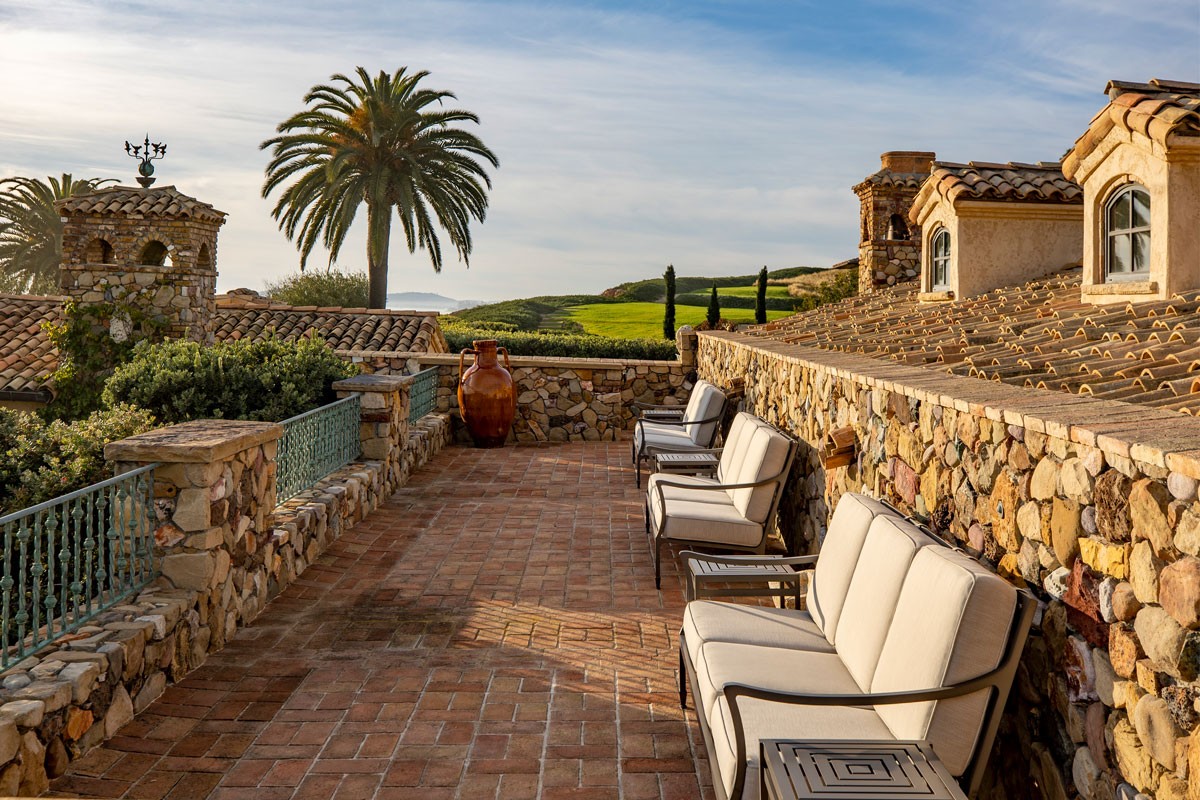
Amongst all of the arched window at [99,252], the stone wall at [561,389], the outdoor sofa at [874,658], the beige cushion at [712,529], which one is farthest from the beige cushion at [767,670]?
the arched window at [99,252]

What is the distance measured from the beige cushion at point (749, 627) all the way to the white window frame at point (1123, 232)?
4.28 meters

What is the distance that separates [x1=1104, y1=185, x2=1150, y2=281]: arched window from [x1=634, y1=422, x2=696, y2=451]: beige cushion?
12.5 feet

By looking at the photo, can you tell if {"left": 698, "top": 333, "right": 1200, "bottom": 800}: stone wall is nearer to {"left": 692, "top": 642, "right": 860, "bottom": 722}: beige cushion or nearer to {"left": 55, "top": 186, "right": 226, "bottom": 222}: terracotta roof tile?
{"left": 692, "top": 642, "right": 860, "bottom": 722}: beige cushion

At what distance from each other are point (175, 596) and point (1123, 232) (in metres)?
6.63

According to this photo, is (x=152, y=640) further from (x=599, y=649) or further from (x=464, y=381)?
(x=464, y=381)

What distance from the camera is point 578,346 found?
78.1 ft

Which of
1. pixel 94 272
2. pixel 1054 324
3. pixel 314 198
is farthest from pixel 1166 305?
pixel 314 198

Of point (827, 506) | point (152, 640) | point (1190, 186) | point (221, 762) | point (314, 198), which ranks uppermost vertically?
point (314, 198)

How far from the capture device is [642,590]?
19.4 feet

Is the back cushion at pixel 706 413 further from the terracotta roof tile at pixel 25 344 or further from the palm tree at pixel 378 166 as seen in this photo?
the palm tree at pixel 378 166

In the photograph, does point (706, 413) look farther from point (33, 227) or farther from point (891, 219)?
point (33, 227)

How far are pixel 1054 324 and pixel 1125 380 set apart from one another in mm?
2739

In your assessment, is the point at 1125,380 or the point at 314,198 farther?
the point at 314,198

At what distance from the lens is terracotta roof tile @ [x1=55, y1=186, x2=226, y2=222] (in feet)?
47.8
